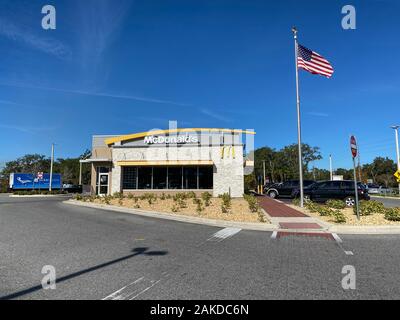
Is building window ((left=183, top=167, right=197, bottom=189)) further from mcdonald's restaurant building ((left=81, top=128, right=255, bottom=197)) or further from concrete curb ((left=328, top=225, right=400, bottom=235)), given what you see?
concrete curb ((left=328, top=225, right=400, bottom=235))

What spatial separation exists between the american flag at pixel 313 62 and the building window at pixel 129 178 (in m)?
16.8

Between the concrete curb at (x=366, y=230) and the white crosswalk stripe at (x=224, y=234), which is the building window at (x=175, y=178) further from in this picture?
the concrete curb at (x=366, y=230)

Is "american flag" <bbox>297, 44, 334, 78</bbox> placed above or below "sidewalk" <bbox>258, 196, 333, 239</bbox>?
above

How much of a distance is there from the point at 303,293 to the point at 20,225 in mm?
10771

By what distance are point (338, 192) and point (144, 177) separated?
15924 mm

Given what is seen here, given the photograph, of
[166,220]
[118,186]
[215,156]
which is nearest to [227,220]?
[166,220]

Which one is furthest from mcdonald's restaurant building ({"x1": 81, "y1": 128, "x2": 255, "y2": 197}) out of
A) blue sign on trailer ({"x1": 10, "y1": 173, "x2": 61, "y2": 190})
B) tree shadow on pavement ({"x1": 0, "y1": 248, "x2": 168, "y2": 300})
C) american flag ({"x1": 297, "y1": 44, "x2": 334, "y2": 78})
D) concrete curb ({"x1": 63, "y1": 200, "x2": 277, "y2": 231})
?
blue sign on trailer ({"x1": 10, "y1": 173, "x2": 61, "y2": 190})

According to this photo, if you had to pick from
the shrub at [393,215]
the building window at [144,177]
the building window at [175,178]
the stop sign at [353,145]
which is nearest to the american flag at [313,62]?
the stop sign at [353,145]

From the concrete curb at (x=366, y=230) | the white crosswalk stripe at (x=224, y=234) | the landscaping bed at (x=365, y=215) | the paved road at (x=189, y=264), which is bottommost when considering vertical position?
the paved road at (x=189, y=264)

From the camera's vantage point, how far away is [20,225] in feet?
38.4

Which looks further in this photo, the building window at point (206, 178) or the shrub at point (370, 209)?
the building window at point (206, 178)

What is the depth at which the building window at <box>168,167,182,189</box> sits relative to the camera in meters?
27.7

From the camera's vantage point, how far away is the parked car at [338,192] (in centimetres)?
1944

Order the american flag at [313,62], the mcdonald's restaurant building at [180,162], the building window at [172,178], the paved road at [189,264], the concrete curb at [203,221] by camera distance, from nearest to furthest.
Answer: the paved road at [189,264]
the concrete curb at [203,221]
the american flag at [313,62]
the mcdonald's restaurant building at [180,162]
the building window at [172,178]
